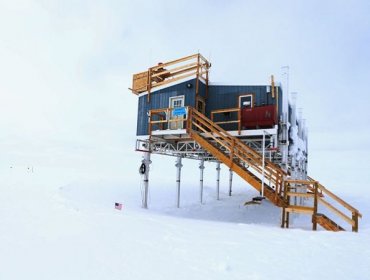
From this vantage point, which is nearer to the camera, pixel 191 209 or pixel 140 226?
pixel 140 226

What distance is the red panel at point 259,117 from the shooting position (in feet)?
48.1

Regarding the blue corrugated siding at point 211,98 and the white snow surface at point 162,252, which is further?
the blue corrugated siding at point 211,98

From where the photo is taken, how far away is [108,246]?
654 centimetres

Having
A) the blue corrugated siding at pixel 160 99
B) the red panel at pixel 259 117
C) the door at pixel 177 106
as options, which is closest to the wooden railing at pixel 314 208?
the red panel at pixel 259 117

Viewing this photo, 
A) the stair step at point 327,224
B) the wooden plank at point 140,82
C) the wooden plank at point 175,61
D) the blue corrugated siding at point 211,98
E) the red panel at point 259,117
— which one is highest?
the wooden plank at point 175,61

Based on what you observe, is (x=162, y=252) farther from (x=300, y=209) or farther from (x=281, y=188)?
(x=281, y=188)

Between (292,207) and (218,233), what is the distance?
178 inches

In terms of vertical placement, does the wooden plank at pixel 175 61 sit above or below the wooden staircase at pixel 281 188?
above

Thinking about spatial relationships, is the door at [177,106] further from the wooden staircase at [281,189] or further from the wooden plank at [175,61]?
the wooden plank at [175,61]

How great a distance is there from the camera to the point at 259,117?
15.0 meters

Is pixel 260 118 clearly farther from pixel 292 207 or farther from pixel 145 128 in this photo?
pixel 145 128

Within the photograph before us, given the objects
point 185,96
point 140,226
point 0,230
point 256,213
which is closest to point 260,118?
point 185,96

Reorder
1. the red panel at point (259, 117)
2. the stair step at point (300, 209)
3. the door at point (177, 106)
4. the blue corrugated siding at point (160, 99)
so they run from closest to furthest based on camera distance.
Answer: the stair step at point (300, 209)
the red panel at point (259, 117)
the door at point (177, 106)
the blue corrugated siding at point (160, 99)

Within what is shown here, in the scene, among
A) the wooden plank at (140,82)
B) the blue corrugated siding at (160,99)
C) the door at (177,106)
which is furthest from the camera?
the wooden plank at (140,82)
